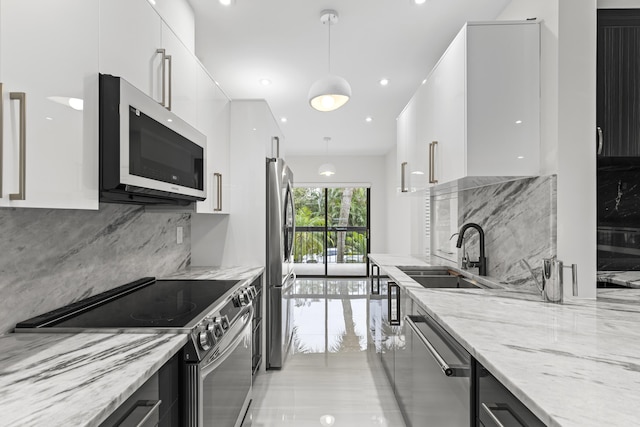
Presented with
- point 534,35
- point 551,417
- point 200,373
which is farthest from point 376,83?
point 551,417

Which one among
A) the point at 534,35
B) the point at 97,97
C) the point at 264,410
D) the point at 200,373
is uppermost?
the point at 534,35

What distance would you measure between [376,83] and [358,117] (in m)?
1.17

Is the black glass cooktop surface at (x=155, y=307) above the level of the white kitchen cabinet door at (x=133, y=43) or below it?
below

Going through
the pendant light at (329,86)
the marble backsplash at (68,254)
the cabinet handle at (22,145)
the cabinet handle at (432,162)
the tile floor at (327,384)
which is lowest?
→ the tile floor at (327,384)

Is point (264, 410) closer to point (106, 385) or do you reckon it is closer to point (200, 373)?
point (200, 373)

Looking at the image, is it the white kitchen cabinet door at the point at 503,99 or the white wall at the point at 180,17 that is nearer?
the white kitchen cabinet door at the point at 503,99

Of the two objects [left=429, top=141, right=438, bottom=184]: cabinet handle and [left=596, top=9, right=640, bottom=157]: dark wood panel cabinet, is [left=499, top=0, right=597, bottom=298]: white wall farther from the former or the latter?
[left=429, top=141, right=438, bottom=184]: cabinet handle

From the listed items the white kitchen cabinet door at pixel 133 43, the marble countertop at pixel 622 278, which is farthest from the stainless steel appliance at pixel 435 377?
the white kitchen cabinet door at pixel 133 43

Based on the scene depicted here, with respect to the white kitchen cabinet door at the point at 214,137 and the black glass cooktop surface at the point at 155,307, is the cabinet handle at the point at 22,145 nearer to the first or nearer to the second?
the black glass cooktop surface at the point at 155,307

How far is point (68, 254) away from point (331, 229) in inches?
257

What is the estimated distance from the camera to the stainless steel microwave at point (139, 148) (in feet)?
4.17

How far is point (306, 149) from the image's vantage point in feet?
23.9

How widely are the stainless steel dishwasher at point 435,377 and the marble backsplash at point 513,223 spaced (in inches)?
24.5

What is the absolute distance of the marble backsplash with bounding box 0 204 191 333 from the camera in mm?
1262
